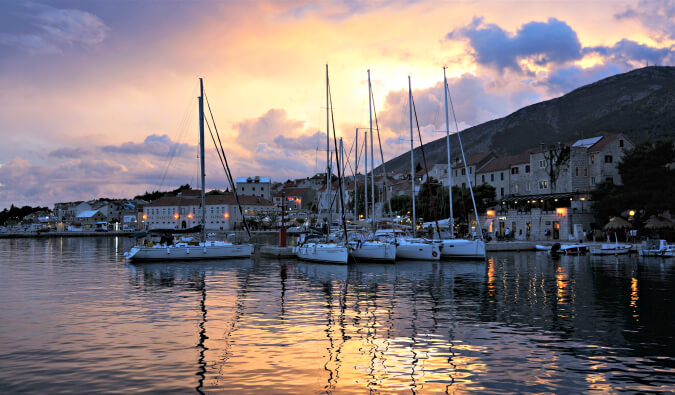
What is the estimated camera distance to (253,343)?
17.0m

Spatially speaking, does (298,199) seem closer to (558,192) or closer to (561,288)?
(558,192)

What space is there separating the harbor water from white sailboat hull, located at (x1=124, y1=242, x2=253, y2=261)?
14.9m

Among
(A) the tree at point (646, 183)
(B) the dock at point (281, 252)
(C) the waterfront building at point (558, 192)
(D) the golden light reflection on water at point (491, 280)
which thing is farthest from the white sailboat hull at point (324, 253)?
(A) the tree at point (646, 183)

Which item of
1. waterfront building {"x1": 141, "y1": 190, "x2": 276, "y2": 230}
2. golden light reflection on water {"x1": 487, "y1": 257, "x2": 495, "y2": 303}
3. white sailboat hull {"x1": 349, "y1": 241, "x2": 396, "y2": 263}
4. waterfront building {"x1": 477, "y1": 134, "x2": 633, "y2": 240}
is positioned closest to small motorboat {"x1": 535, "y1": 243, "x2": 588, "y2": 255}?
waterfront building {"x1": 477, "y1": 134, "x2": 633, "y2": 240}

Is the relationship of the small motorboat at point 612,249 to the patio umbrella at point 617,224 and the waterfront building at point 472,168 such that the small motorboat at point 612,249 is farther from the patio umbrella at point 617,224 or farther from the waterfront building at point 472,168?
the waterfront building at point 472,168

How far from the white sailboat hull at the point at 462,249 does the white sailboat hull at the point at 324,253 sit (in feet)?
32.4

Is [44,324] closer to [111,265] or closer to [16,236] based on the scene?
[111,265]

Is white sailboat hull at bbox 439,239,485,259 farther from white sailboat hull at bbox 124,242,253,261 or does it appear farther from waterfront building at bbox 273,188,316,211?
waterfront building at bbox 273,188,316,211

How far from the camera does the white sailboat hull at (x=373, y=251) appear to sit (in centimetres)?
4812

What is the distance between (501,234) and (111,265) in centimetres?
5593

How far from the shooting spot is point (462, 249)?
5100 centimetres

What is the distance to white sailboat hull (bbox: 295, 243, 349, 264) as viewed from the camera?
156 ft

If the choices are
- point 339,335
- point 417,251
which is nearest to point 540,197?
point 417,251

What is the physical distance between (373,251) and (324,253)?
176 inches
